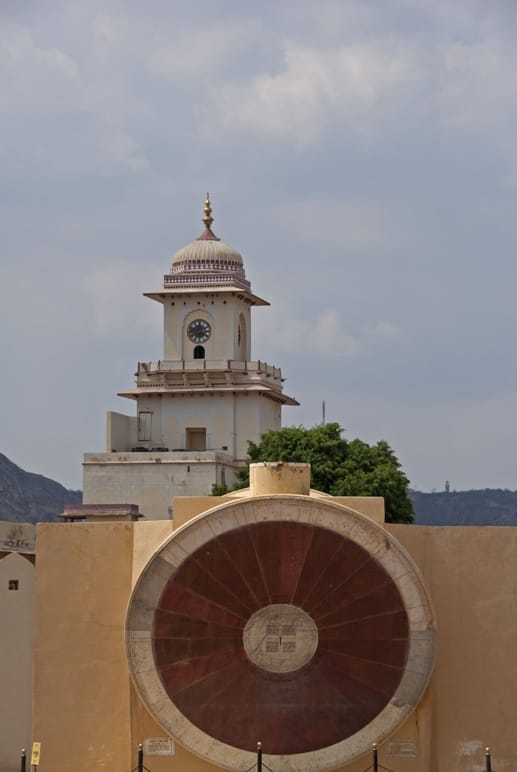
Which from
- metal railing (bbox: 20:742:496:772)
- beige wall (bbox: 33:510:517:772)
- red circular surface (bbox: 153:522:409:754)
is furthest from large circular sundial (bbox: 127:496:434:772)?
beige wall (bbox: 33:510:517:772)

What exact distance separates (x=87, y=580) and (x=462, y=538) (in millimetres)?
8699

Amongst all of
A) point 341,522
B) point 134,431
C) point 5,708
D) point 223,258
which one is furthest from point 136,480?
point 341,522

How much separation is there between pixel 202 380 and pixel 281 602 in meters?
83.2

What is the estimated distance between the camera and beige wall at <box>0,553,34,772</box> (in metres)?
59.1

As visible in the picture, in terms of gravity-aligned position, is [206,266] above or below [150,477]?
above

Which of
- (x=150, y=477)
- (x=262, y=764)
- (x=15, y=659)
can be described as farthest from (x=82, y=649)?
(x=150, y=477)

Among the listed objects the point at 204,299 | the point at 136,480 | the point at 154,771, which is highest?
the point at 204,299

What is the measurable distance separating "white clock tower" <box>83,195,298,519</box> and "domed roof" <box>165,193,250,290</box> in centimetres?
6

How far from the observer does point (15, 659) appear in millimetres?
60156

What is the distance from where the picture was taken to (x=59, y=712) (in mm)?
54062

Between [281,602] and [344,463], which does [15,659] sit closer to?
[281,602]

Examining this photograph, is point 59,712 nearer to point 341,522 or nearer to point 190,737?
point 190,737

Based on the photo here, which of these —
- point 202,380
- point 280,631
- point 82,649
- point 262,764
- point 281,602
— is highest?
point 202,380

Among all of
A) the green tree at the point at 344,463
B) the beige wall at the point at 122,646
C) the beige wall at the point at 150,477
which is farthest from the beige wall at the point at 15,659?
the beige wall at the point at 150,477
